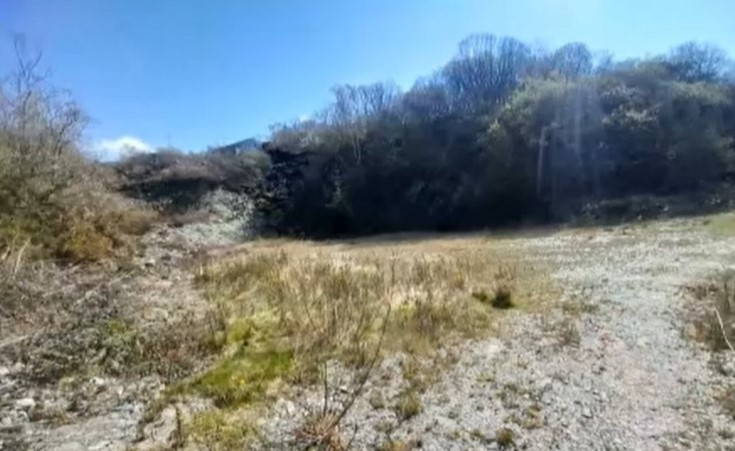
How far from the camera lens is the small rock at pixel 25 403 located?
182 inches

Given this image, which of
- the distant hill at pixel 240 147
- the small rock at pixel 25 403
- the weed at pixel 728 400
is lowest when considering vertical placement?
the weed at pixel 728 400

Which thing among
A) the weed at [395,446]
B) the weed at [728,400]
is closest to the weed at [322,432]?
the weed at [395,446]

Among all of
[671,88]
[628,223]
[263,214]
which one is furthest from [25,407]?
[671,88]

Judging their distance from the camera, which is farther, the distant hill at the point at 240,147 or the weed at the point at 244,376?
the distant hill at the point at 240,147

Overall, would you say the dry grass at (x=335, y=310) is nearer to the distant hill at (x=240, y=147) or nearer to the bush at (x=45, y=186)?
the bush at (x=45, y=186)

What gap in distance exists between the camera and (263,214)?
30016 millimetres

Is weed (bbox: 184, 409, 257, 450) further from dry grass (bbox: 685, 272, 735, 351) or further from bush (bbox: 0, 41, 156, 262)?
bush (bbox: 0, 41, 156, 262)

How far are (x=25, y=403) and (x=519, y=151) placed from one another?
2381cm

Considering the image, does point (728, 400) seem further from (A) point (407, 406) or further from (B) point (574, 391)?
(A) point (407, 406)

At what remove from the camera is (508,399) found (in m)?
4.71

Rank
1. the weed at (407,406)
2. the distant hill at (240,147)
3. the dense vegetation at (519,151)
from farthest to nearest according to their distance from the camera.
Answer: the distant hill at (240,147)
the dense vegetation at (519,151)
the weed at (407,406)

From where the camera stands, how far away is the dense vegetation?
77.6 feet

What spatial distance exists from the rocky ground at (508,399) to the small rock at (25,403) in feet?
0.05

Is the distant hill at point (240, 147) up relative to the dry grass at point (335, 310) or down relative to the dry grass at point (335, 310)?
up
